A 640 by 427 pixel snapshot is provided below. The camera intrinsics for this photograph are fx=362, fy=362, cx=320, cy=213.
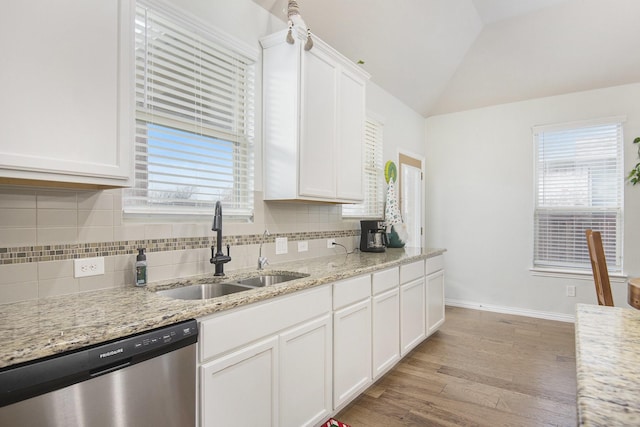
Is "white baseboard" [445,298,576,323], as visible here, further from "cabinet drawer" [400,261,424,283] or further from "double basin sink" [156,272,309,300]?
"double basin sink" [156,272,309,300]

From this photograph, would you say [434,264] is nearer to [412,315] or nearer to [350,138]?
[412,315]

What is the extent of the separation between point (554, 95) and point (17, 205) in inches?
208

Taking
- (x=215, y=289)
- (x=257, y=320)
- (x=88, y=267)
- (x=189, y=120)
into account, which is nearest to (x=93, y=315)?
(x=88, y=267)

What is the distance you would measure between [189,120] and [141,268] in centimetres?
92

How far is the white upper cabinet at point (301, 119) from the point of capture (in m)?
2.51

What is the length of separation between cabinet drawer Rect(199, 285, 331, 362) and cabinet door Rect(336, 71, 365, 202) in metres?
1.14

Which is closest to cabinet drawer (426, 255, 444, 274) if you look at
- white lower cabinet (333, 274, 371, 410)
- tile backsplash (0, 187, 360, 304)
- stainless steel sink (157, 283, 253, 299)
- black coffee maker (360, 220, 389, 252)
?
black coffee maker (360, 220, 389, 252)

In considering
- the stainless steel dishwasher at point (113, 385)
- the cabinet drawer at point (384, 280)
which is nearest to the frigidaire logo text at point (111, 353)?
the stainless steel dishwasher at point (113, 385)

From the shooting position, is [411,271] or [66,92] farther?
[411,271]

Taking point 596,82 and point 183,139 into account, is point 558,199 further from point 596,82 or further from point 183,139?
point 183,139

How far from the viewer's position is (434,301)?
3.74 meters

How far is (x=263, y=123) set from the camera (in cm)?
261

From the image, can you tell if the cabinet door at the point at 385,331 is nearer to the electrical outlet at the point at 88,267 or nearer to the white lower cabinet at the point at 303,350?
the white lower cabinet at the point at 303,350

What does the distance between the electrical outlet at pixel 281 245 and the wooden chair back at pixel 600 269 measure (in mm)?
1912
